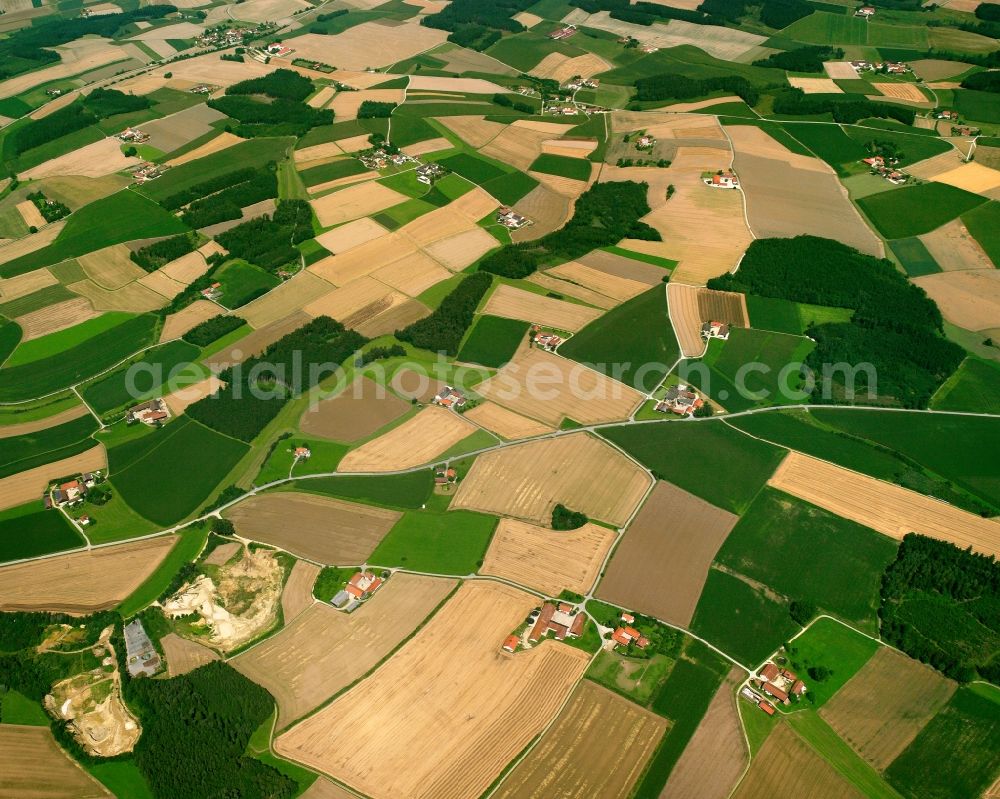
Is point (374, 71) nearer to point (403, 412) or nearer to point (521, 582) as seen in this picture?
point (403, 412)

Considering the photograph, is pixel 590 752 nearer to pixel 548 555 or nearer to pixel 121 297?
pixel 548 555

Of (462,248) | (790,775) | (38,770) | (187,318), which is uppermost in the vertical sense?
(462,248)

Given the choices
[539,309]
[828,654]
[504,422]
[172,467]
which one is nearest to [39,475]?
[172,467]

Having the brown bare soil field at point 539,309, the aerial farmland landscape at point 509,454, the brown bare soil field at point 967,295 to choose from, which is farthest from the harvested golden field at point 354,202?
the brown bare soil field at point 967,295

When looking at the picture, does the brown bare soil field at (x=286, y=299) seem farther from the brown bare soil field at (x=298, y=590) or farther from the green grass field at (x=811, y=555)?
the green grass field at (x=811, y=555)

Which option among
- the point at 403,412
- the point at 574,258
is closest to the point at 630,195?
the point at 574,258

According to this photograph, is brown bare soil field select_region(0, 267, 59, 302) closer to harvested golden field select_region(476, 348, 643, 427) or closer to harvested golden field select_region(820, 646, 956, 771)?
harvested golden field select_region(476, 348, 643, 427)
